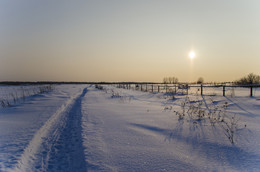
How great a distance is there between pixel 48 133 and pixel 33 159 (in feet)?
4.81

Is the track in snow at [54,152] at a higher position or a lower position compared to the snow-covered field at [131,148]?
lower

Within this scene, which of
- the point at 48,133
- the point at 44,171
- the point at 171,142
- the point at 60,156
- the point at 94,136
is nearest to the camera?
the point at 44,171

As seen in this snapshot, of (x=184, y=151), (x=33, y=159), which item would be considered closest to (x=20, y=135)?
(x=33, y=159)

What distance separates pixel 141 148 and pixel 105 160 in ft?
2.70

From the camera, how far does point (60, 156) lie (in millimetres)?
2926

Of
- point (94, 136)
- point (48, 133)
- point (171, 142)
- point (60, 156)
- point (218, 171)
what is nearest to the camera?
point (218, 171)

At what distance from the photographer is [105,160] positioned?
2686 millimetres

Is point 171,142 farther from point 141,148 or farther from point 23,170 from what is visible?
point 23,170

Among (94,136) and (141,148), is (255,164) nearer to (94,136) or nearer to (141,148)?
(141,148)

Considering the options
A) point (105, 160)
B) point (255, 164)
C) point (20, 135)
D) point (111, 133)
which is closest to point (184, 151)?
point (255, 164)

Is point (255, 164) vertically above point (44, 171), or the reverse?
point (255, 164)

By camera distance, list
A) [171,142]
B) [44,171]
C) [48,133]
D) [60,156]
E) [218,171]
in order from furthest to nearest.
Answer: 1. [48,133]
2. [171,142]
3. [60,156]
4. [44,171]
5. [218,171]

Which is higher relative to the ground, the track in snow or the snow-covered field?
the snow-covered field

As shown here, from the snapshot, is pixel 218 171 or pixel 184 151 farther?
pixel 184 151
